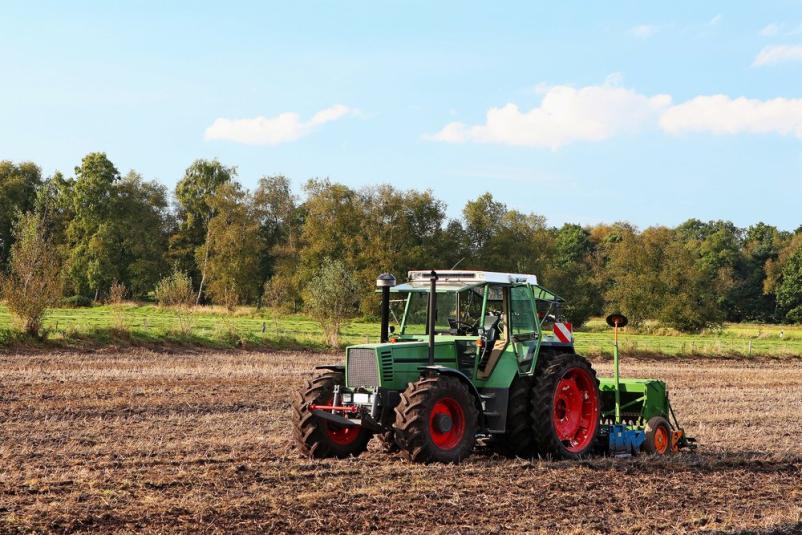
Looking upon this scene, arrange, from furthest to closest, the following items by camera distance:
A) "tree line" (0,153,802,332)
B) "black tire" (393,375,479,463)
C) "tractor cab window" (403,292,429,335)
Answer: "tree line" (0,153,802,332) < "tractor cab window" (403,292,429,335) < "black tire" (393,375,479,463)

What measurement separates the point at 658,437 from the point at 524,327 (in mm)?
2552

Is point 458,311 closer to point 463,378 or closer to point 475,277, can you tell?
point 475,277

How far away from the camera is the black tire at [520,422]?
12.1 m

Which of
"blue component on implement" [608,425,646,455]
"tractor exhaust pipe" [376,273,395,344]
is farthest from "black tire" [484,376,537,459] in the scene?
"tractor exhaust pipe" [376,273,395,344]

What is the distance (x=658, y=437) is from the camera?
1322 centimetres

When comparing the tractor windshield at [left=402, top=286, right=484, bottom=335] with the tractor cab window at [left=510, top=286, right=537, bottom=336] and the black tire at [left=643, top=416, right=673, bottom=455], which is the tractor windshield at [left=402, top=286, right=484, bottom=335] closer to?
the tractor cab window at [left=510, top=286, right=537, bottom=336]

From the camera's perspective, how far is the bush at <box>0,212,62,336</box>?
30.1 metres

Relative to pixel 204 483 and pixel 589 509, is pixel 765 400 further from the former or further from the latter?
pixel 204 483

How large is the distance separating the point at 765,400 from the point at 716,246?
269 feet

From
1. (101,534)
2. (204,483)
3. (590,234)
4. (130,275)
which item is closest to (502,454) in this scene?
(204,483)

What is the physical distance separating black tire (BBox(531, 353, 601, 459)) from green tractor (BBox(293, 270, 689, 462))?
0.05 ft

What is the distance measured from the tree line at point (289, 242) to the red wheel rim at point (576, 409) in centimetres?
4555

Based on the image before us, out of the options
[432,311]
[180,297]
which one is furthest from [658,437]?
[180,297]

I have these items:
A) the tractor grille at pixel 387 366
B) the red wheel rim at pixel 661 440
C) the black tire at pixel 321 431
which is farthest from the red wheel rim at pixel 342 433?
the red wheel rim at pixel 661 440
